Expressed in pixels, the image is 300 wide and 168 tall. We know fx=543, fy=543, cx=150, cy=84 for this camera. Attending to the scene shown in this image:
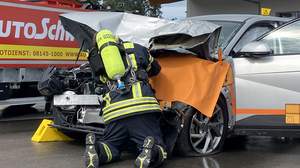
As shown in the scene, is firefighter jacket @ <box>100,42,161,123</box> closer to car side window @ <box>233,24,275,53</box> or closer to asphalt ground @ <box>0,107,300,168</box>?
asphalt ground @ <box>0,107,300,168</box>

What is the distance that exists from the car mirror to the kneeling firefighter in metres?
1.16

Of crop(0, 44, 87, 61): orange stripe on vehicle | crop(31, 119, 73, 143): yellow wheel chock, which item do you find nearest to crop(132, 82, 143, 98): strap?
crop(31, 119, 73, 143): yellow wheel chock

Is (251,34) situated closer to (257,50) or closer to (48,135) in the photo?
(257,50)

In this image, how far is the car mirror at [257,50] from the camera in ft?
20.2

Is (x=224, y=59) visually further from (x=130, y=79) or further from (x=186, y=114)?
(x=130, y=79)

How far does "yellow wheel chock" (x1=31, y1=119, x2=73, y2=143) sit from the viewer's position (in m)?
7.36

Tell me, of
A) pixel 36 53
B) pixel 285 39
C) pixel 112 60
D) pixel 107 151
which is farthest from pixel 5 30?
pixel 285 39

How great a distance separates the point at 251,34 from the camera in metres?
7.05

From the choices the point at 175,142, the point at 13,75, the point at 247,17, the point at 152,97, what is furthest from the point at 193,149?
the point at 13,75

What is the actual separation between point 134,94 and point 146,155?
684 millimetres

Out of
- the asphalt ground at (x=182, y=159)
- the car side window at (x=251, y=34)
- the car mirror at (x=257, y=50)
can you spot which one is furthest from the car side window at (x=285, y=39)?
the asphalt ground at (x=182, y=159)

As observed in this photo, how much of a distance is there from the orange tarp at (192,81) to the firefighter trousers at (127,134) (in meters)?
0.44

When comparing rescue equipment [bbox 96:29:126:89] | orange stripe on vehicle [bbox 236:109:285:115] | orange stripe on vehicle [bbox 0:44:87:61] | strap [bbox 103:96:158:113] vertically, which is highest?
orange stripe on vehicle [bbox 0:44:87:61]

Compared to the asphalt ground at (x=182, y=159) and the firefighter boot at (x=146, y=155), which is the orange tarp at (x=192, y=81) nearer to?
the asphalt ground at (x=182, y=159)
